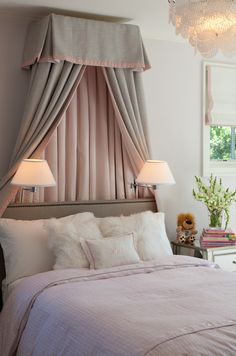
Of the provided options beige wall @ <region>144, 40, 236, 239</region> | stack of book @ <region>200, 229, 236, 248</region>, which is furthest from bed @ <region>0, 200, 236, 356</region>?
beige wall @ <region>144, 40, 236, 239</region>

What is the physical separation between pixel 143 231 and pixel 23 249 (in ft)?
3.05

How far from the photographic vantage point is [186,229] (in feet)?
15.6

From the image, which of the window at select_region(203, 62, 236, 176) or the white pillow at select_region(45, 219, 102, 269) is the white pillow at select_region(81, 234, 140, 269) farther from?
the window at select_region(203, 62, 236, 176)

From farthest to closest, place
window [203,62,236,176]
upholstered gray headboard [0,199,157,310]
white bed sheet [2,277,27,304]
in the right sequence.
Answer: window [203,62,236,176]
upholstered gray headboard [0,199,157,310]
white bed sheet [2,277,27,304]

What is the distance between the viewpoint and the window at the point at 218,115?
520 centimetres

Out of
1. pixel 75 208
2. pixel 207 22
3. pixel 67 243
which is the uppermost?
pixel 207 22

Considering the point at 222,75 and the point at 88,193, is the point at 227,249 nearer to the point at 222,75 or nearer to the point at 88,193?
the point at 88,193

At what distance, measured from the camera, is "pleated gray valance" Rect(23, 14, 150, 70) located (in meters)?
4.11

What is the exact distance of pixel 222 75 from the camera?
5.29 m

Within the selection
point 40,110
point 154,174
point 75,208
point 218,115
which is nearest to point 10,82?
point 40,110

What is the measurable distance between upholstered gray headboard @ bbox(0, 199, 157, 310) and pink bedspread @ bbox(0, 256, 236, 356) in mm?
721

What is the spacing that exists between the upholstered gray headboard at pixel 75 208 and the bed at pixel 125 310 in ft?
0.10

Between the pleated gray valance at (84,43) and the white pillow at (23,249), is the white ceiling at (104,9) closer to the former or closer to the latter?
the pleated gray valance at (84,43)

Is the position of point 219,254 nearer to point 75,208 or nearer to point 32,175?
point 75,208
